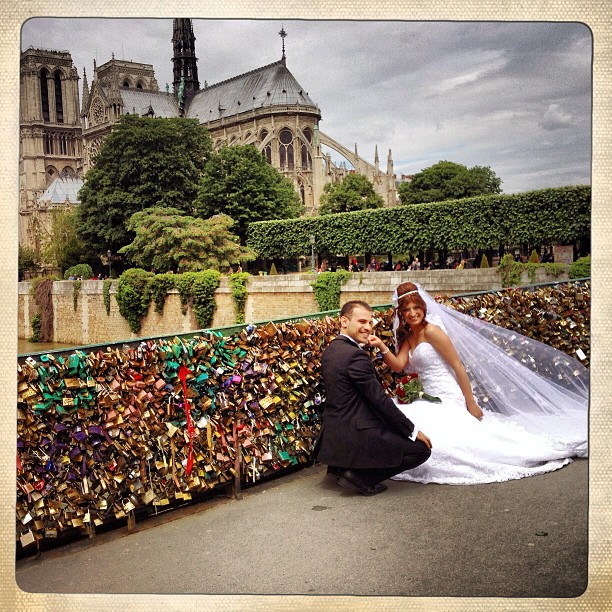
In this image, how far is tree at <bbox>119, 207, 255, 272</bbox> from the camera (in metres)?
8.89

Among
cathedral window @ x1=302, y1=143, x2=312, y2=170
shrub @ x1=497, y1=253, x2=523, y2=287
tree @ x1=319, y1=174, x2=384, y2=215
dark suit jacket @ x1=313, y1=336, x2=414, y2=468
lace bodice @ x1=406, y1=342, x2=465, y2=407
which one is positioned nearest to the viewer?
dark suit jacket @ x1=313, y1=336, x2=414, y2=468

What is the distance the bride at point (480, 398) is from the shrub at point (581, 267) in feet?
2.13

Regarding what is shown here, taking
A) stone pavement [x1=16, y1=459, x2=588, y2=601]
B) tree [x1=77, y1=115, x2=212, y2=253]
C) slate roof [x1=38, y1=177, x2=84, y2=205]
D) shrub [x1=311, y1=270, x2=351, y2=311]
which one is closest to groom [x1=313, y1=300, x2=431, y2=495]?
stone pavement [x1=16, y1=459, x2=588, y2=601]

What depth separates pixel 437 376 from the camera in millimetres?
4957

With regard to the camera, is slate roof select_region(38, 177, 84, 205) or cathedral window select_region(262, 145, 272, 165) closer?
slate roof select_region(38, 177, 84, 205)

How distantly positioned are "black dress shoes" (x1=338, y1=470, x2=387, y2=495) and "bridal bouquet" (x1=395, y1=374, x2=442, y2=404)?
77 cm

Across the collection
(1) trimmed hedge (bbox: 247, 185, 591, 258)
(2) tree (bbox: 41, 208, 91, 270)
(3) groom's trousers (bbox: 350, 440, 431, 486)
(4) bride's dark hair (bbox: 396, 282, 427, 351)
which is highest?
(1) trimmed hedge (bbox: 247, 185, 591, 258)

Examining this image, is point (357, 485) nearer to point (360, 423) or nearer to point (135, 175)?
point (360, 423)

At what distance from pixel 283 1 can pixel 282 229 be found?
9.08 metres

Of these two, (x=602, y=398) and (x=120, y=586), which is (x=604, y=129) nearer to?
(x=602, y=398)

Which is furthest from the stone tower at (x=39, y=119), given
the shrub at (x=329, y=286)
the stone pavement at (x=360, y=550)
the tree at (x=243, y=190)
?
the shrub at (x=329, y=286)

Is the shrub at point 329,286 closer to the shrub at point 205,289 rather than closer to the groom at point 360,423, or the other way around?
the shrub at point 205,289

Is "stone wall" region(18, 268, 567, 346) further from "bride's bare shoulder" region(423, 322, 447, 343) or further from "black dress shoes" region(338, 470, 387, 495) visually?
"black dress shoes" region(338, 470, 387, 495)

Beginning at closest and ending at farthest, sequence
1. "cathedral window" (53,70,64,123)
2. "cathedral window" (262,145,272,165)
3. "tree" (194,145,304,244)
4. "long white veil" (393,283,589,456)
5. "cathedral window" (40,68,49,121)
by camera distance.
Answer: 1. "cathedral window" (40,68,49,121)
2. "cathedral window" (53,70,64,123)
3. "long white veil" (393,283,589,456)
4. "tree" (194,145,304,244)
5. "cathedral window" (262,145,272,165)
